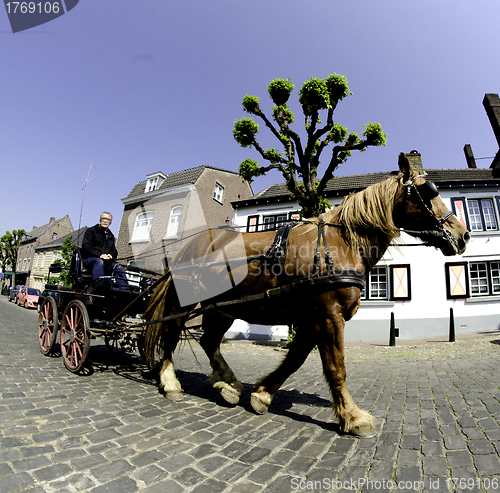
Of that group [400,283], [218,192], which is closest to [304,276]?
[400,283]

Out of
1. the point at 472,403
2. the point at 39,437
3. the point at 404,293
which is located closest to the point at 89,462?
Answer: the point at 39,437

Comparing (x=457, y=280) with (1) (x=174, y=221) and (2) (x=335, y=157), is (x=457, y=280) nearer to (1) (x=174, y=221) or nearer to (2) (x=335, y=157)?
(2) (x=335, y=157)

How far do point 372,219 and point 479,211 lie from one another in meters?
15.3

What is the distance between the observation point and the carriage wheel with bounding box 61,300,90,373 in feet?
13.2

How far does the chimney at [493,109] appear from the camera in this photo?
16109mm

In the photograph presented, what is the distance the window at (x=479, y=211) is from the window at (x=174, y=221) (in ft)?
48.2

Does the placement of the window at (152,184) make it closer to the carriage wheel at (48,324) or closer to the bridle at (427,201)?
the carriage wheel at (48,324)

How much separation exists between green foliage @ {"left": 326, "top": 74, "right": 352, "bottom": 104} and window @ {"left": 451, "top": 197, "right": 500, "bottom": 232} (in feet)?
29.2

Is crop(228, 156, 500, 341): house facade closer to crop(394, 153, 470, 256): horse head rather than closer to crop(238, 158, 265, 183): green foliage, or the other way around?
crop(238, 158, 265, 183): green foliage

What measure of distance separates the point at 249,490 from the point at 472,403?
2689mm

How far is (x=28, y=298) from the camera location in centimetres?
2248

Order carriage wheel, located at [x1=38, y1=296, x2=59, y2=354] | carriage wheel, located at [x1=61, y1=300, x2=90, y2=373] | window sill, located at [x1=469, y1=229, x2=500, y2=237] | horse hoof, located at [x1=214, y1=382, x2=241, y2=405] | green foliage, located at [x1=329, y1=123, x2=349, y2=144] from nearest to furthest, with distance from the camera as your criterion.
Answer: horse hoof, located at [x1=214, y1=382, x2=241, y2=405]
carriage wheel, located at [x1=61, y1=300, x2=90, y2=373]
carriage wheel, located at [x1=38, y1=296, x2=59, y2=354]
green foliage, located at [x1=329, y1=123, x2=349, y2=144]
window sill, located at [x1=469, y1=229, x2=500, y2=237]

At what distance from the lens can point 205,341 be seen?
146 inches

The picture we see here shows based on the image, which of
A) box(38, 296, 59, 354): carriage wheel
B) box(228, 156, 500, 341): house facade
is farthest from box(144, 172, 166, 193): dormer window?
box(38, 296, 59, 354): carriage wheel
